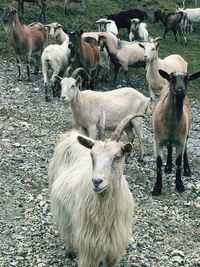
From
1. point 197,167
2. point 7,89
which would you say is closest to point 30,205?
point 197,167

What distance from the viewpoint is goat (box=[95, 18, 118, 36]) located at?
19.9m

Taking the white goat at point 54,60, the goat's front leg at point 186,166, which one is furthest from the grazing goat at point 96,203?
the white goat at point 54,60

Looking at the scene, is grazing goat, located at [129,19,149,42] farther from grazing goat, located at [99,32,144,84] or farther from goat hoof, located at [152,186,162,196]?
goat hoof, located at [152,186,162,196]

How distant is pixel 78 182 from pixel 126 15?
17.3 metres

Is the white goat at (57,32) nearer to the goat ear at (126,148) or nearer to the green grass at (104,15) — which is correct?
the green grass at (104,15)

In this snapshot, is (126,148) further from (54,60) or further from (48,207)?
(54,60)

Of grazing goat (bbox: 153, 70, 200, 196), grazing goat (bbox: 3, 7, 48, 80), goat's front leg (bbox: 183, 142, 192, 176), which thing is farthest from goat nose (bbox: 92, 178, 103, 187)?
grazing goat (bbox: 3, 7, 48, 80)

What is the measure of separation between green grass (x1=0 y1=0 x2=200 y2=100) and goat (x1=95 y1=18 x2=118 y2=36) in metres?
1.49

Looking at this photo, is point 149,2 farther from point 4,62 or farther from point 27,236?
point 27,236

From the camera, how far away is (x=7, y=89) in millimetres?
14562

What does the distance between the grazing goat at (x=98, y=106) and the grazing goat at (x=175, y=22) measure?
1357 centimetres

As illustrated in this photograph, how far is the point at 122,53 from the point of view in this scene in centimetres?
1616

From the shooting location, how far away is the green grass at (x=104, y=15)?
1880 centimetres

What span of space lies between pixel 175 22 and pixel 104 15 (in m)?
3.34
